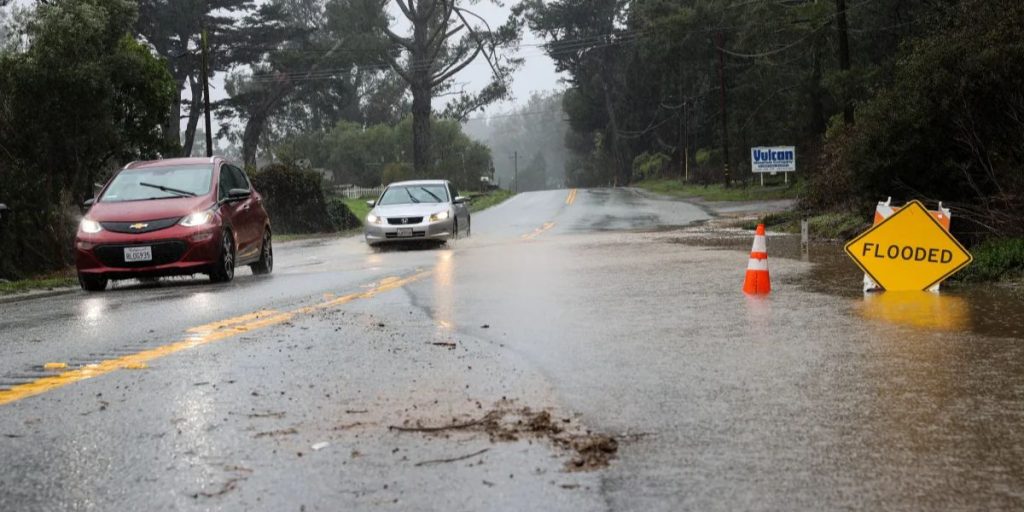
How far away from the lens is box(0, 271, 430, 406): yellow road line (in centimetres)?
670

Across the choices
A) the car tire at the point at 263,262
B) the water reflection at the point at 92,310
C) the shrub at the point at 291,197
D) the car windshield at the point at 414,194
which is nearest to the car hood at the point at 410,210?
the car windshield at the point at 414,194

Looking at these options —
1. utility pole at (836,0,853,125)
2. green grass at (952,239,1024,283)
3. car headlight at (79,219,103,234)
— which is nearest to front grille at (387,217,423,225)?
car headlight at (79,219,103,234)

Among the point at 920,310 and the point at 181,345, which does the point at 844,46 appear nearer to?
the point at 920,310

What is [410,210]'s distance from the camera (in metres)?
24.3

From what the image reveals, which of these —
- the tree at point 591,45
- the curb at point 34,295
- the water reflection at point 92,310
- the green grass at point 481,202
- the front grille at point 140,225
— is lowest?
the green grass at point 481,202

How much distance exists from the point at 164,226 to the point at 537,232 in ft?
55.5

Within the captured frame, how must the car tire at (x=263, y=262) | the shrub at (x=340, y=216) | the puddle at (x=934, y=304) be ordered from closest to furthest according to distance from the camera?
1. the puddle at (x=934, y=304)
2. the car tire at (x=263, y=262)
3. the shrub at (x=340, y=216)

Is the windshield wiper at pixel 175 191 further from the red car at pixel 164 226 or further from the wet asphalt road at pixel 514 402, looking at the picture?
the wet asphalt road at pixel 514 402

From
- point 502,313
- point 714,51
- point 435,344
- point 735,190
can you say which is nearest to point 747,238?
point 502,313

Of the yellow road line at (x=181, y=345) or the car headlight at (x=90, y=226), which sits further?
the car headlight at (x=90, y=226)

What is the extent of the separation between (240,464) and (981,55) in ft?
46.6

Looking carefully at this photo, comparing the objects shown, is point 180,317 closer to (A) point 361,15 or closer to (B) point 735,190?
Result: (B) point 735,190

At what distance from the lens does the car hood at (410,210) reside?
79.4ft

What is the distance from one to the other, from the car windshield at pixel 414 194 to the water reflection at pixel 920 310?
49.8 feet
